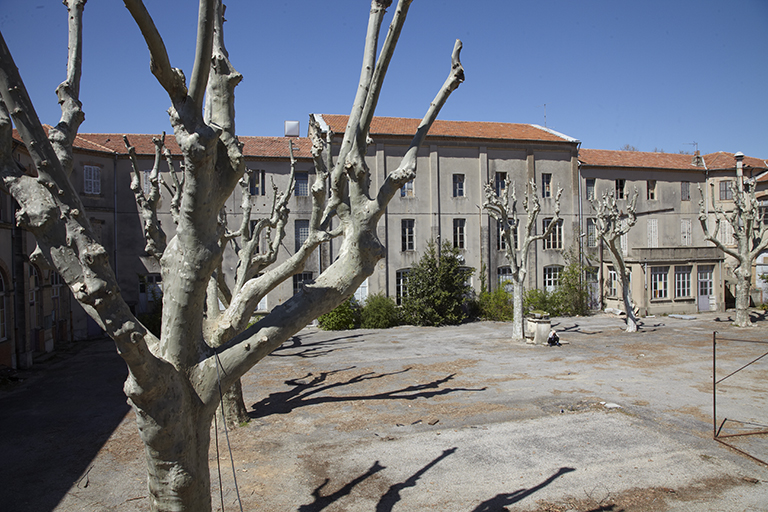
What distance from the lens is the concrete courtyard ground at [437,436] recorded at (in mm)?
6367

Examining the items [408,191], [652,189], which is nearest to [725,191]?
[652,189]

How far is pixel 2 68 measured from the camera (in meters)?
2.74

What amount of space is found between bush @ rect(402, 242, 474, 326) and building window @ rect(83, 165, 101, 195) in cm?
1507

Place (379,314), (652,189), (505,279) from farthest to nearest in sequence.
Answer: (652,189)
(505,279)
(379,314)

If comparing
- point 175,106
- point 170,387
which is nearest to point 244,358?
point 170,387

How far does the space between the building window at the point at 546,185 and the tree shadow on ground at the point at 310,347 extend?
1400 cm

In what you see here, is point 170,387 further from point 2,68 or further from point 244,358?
point 2,68

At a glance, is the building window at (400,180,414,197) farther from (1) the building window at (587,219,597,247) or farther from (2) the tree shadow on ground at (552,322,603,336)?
(1) the building window at (587,219,597,247)

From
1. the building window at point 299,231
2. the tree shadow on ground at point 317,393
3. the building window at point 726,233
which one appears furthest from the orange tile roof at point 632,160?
the tree shadow on ground at point 317,393

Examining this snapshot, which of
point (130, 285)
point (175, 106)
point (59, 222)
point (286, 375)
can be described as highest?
point (175, 106)

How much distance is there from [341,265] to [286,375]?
10.5 m

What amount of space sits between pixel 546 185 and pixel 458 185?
5.34m

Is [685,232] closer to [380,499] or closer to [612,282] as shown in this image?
[612,282]

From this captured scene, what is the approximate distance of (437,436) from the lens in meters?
8.45
